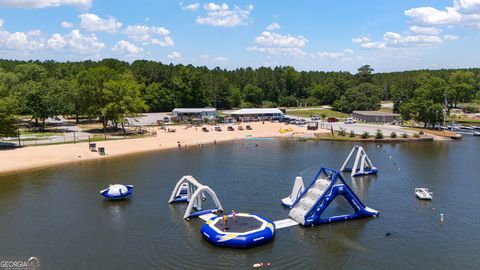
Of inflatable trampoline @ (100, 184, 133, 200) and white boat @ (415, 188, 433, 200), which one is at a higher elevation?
inflatable trampoline @ (100, 184, 133, 200)

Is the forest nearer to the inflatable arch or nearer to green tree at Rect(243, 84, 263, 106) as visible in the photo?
green tree at Rect(243, 84, 263, 106)

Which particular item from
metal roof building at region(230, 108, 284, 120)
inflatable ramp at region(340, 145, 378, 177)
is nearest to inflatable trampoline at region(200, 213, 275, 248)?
inflatable ramp at region(340, 145, 378, 177)

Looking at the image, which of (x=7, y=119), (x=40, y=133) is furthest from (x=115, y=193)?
(x=40, y=133)

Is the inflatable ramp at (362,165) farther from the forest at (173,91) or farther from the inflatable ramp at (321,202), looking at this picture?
the forest at (173,91)

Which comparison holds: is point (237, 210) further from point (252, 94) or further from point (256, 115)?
point (252, 94)

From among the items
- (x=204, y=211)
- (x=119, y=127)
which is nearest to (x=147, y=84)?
(x=119, y=127)
